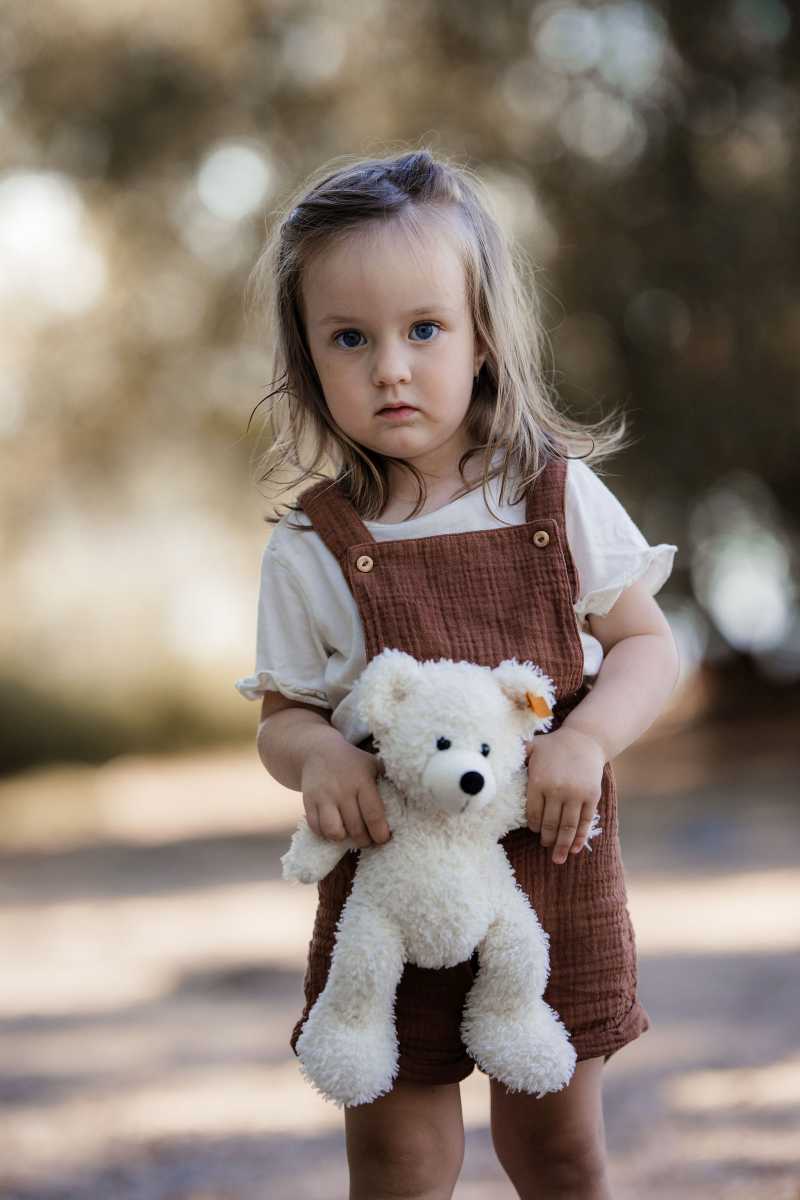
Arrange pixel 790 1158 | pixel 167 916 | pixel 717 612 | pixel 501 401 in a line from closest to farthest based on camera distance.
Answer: pixel 501 401 → pixel 790 1158 → pixel 167 916 → pixel 717 612

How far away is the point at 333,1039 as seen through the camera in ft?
5.61

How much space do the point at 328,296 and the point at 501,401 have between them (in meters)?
0.29

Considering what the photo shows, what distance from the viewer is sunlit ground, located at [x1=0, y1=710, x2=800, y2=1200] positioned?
3311 millimetres

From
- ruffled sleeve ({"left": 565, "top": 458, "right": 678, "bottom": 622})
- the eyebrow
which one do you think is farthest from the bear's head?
the eyebrow

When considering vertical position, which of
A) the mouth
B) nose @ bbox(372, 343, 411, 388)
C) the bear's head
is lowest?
the bear's head

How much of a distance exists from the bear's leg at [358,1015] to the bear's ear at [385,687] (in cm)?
23

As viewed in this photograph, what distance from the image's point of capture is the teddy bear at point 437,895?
5.53ft

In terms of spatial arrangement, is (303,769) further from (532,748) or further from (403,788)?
(532,748)

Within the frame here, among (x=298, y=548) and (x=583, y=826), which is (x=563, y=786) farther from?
(x=298, y=548)

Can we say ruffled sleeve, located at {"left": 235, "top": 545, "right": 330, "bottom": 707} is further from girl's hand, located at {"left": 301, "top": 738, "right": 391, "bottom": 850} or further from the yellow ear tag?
the yellow ear tag

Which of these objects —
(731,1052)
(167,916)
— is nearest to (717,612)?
(167,916)

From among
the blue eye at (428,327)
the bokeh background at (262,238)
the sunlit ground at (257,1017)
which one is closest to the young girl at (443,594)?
the blue eye at (428,327)

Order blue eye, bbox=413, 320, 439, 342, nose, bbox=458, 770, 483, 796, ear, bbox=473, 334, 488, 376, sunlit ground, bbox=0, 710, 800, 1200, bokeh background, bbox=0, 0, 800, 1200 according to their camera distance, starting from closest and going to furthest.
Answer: nose, bbox=458, 770, 483, 796 < blue eye, bbox=413, 320, 439, 342 < ear, bbox=473, 334, 488, 376 < sunlit ground, bbox=0, 710, 800, 1200 < bokeh background, bbox=0, 0, 800, 1200

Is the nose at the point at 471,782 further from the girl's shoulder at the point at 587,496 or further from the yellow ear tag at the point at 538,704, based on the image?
the girl's shoulder at the point at 587,496
